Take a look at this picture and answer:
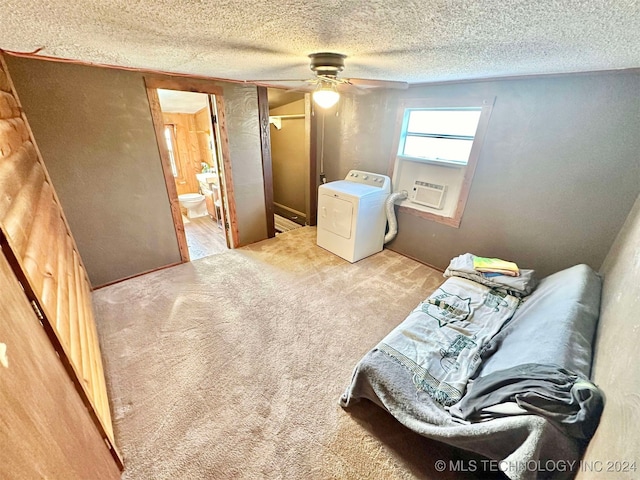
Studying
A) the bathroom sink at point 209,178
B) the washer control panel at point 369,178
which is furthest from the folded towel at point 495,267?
the bathroom sink at point 209,178

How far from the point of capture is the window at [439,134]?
101 inches

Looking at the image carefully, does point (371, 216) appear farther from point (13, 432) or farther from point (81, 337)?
point (13, 432)

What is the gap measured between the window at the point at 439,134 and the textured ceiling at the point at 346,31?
95 centimetres

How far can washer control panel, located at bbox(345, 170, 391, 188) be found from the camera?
3143 mm

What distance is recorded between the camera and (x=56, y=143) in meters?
2.09

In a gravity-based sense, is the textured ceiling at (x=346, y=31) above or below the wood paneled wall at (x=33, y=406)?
above

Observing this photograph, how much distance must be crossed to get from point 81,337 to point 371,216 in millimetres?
2673

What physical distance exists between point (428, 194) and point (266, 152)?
81.3 inches

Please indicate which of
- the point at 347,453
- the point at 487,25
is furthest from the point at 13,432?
the point at 487,25

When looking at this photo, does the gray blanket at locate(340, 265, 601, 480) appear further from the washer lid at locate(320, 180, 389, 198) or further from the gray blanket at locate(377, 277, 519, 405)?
the washer lid at locate(320, 180, 389, 198)

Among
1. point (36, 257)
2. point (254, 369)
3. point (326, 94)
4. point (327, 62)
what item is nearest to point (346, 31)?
point (327, 62)

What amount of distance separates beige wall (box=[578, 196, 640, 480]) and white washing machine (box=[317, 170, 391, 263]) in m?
1.98

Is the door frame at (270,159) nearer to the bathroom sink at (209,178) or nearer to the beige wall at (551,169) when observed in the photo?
the beige wall at (551,169)

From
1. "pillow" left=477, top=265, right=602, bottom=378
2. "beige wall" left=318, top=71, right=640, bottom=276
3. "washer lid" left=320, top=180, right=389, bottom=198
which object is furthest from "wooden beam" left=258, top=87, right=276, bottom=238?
"pillow" left=477, top=265, right=602, bottom=378
